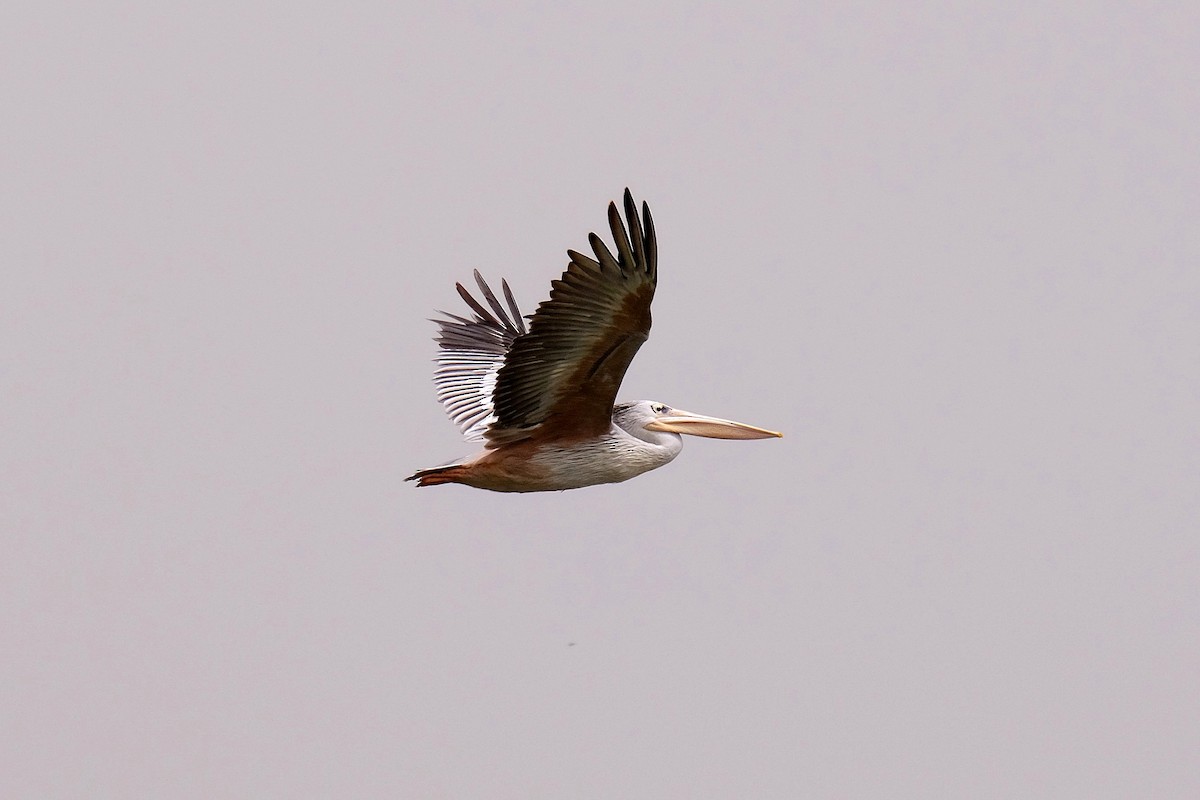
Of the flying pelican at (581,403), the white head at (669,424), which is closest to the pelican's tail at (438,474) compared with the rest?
the flying pelican at (581,403)

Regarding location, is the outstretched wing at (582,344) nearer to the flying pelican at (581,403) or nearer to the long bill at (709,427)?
the flying pelican at (581,403)

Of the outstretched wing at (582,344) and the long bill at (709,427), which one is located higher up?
the outstretched wing at (582,344)

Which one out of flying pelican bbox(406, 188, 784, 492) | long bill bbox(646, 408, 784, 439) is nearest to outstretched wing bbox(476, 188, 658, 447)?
flying pelican bbox(406, 188, 784, 492)

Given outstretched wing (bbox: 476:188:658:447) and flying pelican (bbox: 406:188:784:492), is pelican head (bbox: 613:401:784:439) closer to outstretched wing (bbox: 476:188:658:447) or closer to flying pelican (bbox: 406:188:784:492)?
flying pelican (bbox: 406:188:784:492)

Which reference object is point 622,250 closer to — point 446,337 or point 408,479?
point 408,479

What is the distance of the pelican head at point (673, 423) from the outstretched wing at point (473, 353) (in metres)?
1.54

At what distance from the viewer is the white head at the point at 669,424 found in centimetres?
968

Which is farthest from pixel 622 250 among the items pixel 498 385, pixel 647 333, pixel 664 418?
pixel 664 418

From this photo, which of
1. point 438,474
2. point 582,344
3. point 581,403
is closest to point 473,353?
point 438,474

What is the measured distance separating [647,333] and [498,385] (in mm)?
1091

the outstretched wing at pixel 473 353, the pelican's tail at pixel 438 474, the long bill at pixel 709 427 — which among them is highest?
the outstretched wing at pixel 473 353

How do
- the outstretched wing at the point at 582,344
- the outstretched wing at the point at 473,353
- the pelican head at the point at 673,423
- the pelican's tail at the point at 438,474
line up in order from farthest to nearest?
the outstretched wing at the point at 473,353
the pelican head at the point at 673,423
the pelican's tail at the point at 438,474
the outstretched wing at the point at 582,344

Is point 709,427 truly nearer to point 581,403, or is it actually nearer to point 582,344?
point 581,403

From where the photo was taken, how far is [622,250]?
7836 mm
